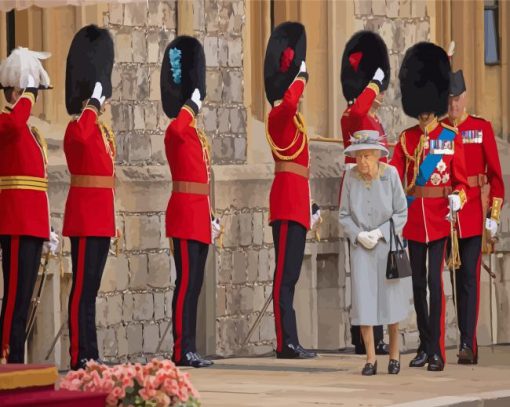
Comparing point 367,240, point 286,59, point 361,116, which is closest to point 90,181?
point 367,240

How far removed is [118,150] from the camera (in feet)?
51.3

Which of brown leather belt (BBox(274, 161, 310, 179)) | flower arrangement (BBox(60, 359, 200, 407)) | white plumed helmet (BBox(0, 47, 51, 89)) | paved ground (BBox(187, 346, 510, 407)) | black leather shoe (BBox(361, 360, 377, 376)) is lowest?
paved ground (BBox(187, 346, 510, 407))

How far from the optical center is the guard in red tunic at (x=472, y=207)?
1551cm

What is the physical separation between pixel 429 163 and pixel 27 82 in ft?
8.29

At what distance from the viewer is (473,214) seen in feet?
50.8

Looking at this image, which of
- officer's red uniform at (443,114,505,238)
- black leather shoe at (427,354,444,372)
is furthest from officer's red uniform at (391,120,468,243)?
black leather shoe at (427,354,444,372)

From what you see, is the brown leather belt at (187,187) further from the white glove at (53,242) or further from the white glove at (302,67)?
the white glove at (302,67)

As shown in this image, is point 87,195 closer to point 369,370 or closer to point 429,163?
point 369,370

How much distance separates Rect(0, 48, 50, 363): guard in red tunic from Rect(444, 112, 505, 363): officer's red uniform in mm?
2729

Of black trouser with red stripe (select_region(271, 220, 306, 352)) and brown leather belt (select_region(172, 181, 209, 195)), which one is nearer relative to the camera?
brown leather belt (select_region(172, 181, 209, 195))

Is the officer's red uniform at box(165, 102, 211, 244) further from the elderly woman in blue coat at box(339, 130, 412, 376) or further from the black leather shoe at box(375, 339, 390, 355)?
the black leather shoe at box(375, 339, 390, 355)

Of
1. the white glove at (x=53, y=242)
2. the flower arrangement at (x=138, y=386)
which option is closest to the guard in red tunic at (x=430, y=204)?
the white glove at (x=53, y=242)

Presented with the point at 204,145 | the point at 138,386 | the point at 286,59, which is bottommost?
the point at 138,386

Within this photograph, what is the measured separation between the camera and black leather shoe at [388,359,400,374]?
14453 mm
